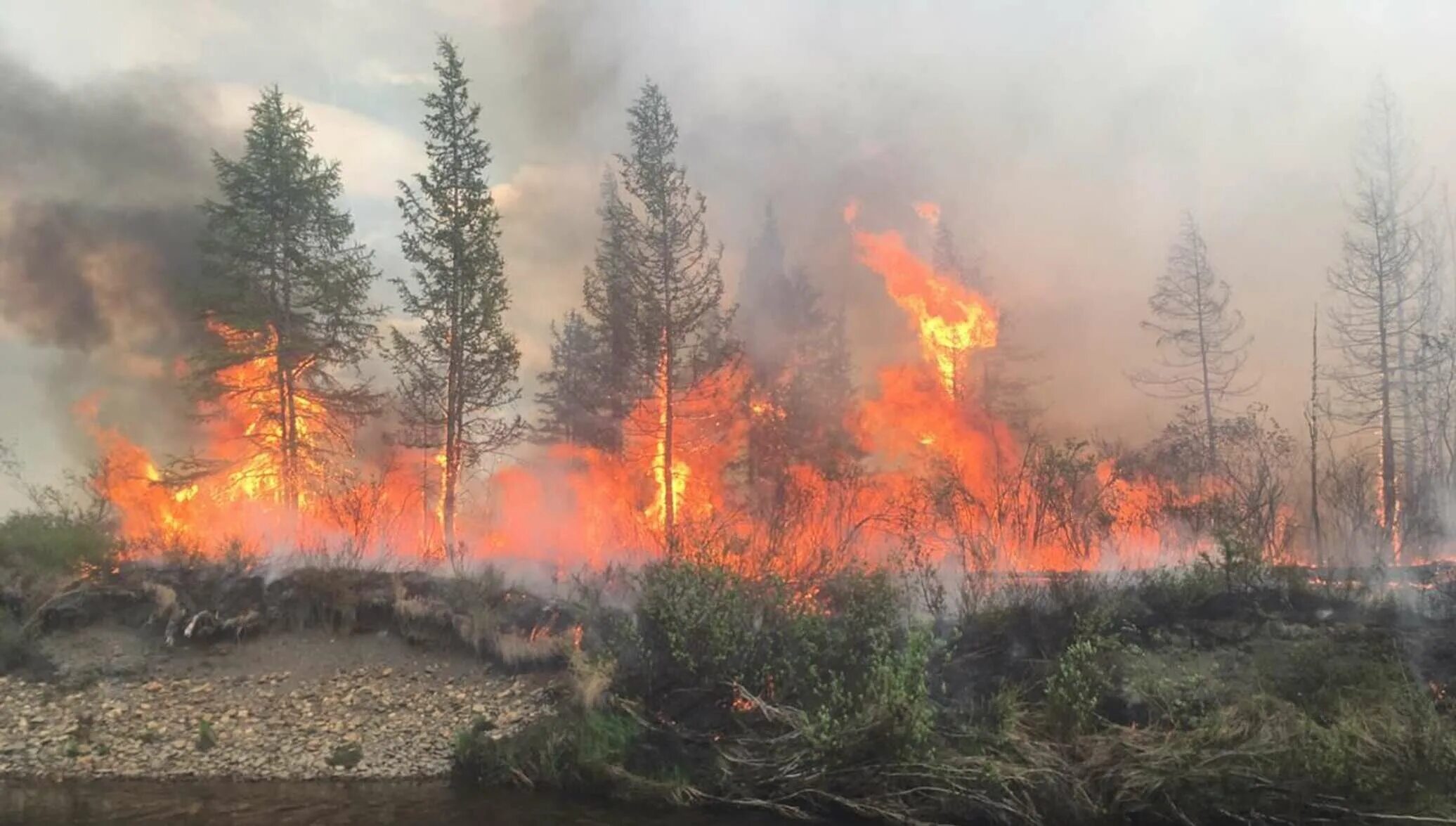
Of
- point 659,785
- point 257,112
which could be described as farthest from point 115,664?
point 257,112

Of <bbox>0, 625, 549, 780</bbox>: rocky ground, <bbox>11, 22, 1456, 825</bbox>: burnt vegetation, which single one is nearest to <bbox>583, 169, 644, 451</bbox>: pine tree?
<bbox>11, 22, 1456, 825</bbox>: burnt vegetation

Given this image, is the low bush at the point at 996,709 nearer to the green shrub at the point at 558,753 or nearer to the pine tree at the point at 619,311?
the green shrub at the point at 558,753

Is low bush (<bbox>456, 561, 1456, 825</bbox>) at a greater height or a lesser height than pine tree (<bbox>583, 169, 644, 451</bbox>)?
lesser

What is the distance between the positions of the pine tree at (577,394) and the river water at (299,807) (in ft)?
77.2

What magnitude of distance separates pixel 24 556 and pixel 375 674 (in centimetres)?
1138

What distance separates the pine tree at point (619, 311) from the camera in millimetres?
36594

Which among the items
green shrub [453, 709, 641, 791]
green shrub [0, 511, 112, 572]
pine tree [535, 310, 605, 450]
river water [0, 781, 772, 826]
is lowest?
river water [0, 781, 772, 826]

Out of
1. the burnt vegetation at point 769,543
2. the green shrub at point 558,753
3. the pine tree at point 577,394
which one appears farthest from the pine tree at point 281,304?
the green shrub at point 558,753

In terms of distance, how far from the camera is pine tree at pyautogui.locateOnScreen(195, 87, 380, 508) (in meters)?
34.2

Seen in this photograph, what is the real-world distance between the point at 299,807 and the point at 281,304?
76.6 ft

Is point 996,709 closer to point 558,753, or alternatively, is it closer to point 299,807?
point 558,753

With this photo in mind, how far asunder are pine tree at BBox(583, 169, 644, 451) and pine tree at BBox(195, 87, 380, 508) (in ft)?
29.1

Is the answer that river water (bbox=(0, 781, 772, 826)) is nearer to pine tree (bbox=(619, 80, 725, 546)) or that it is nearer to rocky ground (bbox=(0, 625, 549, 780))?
rocky ground (bbox=(0, 625, 549, 780))

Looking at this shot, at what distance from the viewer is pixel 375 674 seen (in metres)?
21.7
